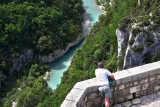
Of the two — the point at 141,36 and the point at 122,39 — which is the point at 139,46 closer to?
the point at 141,36

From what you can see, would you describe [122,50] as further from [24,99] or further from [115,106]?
[115,106]

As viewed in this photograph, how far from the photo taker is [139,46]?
91.4 ft

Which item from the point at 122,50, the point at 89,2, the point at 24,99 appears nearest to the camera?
the point at 122,50

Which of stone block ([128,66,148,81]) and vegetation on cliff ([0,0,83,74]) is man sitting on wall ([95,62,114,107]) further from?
vegetation on cliff ([0,0,83,74])

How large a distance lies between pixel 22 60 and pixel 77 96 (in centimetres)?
4035

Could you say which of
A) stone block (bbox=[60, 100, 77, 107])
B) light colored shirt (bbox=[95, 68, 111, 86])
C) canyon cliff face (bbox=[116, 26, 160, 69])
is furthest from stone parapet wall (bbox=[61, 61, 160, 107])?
canyon cliff face (bbox=[116, 26, 160, 69])

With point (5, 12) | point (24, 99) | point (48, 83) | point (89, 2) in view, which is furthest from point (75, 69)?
point (89, 2)

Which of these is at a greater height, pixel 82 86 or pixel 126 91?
pixel 82 86

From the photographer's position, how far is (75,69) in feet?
136

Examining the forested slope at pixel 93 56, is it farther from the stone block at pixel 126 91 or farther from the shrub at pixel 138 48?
the stone block at pixel 126 91

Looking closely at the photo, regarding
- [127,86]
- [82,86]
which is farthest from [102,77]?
[127,86]

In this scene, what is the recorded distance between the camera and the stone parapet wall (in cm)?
894

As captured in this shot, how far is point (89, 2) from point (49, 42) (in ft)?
78.3

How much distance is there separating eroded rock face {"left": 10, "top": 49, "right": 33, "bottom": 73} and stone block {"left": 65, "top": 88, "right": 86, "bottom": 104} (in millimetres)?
39014
